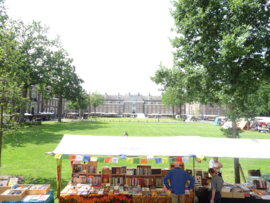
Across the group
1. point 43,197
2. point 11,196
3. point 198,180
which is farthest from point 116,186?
point 11,196

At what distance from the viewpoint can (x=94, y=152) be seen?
6098mm

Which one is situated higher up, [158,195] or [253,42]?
[253,42]

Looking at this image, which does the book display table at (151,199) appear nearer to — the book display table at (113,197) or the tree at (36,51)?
the book display table at (113,197)

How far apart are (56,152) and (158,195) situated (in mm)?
3733

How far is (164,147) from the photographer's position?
21.2ft

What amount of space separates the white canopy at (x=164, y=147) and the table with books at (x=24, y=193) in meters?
1.28

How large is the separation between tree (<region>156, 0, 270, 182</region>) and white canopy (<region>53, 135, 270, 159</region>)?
220 cm

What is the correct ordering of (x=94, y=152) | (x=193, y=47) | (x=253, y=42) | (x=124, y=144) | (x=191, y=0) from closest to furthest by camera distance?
(x=94, y=152), (x=124, y=144), (x=253, y=42), (x=191, y=0), (x=193, y=47)

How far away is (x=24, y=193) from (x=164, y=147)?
4733 mm

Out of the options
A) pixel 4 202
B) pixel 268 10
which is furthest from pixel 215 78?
pixel 4 202

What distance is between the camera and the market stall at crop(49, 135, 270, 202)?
20.0 ft

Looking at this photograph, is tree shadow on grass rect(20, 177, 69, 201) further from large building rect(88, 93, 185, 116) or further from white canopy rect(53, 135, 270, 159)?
large building rect(88, 93, 185, 116)

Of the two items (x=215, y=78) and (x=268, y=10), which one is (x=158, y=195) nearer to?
(x=215, y=78)

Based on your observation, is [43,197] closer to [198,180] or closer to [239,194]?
[198,180]
